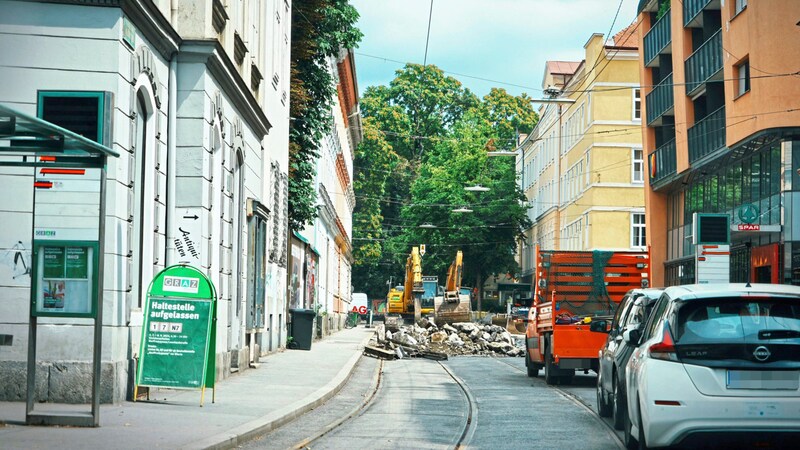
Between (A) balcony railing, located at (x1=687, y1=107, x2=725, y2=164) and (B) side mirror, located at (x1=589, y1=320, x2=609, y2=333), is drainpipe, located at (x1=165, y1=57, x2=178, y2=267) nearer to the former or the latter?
(B) side mirror, located at (x1=589, y1=320, x2=609, y2=333)

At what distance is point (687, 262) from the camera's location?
4244 centimetres

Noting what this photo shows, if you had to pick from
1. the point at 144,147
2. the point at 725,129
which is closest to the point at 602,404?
the point at 144,147

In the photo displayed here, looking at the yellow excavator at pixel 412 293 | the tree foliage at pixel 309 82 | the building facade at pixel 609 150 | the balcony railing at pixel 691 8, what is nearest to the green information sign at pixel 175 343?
the tree foliage at pixel 309 82

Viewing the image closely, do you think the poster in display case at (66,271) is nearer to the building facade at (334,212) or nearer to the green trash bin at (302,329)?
the green trash bin at (302,329)

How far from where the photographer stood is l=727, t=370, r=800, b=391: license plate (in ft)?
32.7

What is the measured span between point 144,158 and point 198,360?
3254 mm

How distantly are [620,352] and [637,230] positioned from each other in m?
50.8

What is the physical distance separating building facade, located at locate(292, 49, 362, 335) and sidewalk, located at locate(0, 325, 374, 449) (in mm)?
21653

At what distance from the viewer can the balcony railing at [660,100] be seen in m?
44.3

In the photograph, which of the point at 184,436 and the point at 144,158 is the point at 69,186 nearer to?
the point at 144,158

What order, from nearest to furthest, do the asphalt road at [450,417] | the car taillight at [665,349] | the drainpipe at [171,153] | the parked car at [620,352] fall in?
the car taillight at [665,349] → the asphalt road at [450,417] → the parked car at [620,352] → the drainpipe at [171,153]

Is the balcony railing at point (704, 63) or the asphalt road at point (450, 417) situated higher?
the balcony railing at point (704, 63)

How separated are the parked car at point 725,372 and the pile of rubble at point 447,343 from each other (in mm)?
25910

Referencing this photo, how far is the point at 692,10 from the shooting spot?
40.8 meters
